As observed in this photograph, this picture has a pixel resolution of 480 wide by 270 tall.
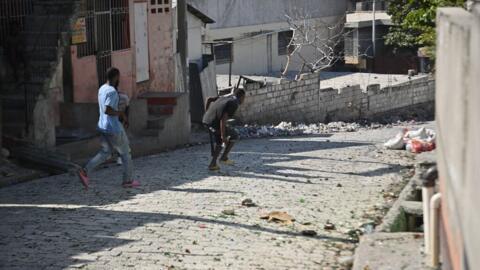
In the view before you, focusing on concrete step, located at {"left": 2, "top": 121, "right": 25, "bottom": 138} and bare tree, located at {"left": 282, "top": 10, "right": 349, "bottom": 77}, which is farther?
bare tree, located at {"left": 282, "top": 10, "right": 349, "bottom": 77}

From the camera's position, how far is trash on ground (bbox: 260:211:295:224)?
1005 centimetres

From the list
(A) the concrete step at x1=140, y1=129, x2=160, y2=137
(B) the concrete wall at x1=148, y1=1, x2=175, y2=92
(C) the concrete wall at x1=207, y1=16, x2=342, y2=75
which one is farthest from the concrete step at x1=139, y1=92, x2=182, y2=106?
(C) the concrete wall at x1=207, y1=16, x2=342, y2=75

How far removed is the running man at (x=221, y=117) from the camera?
13.3 m

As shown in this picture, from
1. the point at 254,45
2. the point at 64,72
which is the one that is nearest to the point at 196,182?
the point at 64,72

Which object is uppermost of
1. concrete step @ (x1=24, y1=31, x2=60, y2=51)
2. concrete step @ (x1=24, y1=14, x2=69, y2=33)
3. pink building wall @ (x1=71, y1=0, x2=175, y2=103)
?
concrete step @ (x1=24, y1=14, x2=69, y2=33)

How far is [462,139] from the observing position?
4711 millimetres

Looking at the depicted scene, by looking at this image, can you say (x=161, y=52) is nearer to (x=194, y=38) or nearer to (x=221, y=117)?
(x=194, y=38)

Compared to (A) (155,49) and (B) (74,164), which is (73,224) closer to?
(B) (74,164)

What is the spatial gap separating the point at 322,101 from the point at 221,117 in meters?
Answer: 15.2

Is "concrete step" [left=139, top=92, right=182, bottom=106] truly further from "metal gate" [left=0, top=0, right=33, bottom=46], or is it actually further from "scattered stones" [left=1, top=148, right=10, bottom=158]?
"scattered stones" [left=1, top=148, right=10, bottom=158]

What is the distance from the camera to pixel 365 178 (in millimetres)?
13656

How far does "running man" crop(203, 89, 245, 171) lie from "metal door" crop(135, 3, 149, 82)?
20.7 feet

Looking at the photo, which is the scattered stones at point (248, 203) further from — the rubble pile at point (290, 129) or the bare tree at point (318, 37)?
the bare tree at point (318, 37)

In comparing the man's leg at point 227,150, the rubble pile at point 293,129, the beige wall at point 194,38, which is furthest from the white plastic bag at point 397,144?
the beige wall at point 194,38
